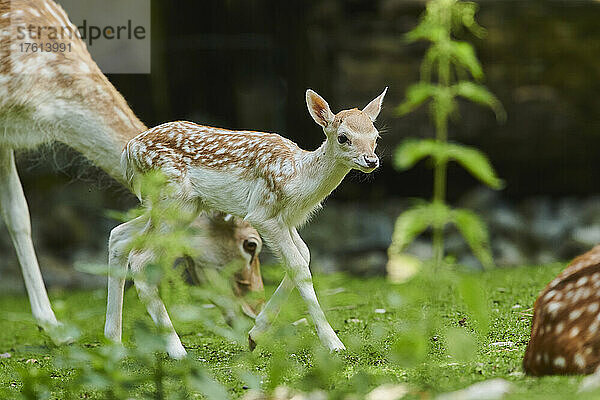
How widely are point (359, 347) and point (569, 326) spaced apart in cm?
91

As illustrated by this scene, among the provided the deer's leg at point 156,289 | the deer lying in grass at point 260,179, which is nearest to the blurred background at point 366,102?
the deer lying in grass at point 260,179

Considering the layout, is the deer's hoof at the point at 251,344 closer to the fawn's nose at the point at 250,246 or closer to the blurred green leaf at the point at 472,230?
the fawn's nose at the point at 250,246

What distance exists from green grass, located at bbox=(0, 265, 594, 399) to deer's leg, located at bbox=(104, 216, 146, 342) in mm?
83

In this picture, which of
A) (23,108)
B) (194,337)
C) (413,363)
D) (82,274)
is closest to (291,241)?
(194,337)

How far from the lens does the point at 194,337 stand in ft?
12.9

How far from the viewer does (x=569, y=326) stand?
2.47 m

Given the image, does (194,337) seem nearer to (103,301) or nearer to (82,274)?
(103,301)

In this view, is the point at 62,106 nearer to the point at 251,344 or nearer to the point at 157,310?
the point at 157,310

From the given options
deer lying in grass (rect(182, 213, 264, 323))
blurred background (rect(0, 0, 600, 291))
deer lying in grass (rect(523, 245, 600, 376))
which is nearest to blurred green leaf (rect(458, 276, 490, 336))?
deer lying in grass (rect(523, 245, 600, 376))

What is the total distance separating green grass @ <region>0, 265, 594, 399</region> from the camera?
2.26 metres

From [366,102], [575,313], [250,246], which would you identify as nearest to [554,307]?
[575,313]

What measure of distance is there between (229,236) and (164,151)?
64 centimetres

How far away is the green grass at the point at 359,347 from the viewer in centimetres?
226

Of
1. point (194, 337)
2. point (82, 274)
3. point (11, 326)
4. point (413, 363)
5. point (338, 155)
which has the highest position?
point (338, 155)
